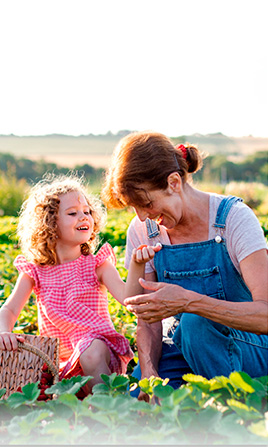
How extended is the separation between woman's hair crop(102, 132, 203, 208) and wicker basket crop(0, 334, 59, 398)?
0.73 meters

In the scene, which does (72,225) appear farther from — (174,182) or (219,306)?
(219,306)

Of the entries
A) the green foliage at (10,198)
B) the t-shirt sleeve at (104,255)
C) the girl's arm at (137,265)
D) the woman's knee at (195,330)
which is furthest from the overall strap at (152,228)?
the green foliage at (10,198)

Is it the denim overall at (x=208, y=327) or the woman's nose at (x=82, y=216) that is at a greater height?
the woman's nose at (x=82, y=216)

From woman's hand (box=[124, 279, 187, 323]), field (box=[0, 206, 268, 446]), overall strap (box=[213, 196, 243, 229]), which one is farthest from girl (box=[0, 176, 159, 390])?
field (box=[0, 206, 268, 446])

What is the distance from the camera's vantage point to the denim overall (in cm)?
207

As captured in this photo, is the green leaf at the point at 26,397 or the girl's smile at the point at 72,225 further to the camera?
the girl's smile at the point at 72,225

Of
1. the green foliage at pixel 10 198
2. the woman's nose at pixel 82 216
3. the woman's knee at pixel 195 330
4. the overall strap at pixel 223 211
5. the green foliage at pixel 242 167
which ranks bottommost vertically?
the green foliage at pixel 242 167

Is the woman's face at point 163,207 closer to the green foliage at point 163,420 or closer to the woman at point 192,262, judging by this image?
the woman at point 192,262

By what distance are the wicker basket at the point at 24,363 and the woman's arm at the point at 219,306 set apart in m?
0.55

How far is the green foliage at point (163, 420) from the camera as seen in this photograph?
1260mm

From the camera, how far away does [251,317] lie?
6.40 feet

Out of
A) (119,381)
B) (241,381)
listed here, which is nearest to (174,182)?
(119,381)

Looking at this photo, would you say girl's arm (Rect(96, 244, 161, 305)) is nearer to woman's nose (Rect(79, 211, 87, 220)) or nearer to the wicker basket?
woman's nose (Rect(79, 211, 87, 220))

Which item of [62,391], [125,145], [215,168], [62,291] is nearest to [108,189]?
[125,145]
